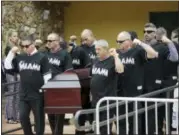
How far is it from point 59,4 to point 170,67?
248 inches

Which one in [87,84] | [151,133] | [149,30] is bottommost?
[151,133]

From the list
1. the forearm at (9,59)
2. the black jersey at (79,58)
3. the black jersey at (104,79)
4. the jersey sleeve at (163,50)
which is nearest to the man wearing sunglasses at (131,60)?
the black jersey at (104,79)

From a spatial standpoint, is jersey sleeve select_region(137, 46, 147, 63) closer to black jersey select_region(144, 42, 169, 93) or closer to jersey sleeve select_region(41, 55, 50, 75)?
black jersey select_region(144, 42, 169, 93)

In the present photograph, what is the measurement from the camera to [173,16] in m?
15.2

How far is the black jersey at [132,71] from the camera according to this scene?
8812mm

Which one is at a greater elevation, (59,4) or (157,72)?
(59,4)

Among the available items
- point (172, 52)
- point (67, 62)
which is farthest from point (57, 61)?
point (172, 52)

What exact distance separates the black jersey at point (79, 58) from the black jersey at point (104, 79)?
65.2 inches

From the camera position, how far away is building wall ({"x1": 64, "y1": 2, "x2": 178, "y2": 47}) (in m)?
15.3

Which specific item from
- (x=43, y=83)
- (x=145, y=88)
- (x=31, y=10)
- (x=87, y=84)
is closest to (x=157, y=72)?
(x=145, y=88)

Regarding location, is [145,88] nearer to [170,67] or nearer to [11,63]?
[170,67]

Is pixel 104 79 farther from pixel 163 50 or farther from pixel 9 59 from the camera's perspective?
pixel 9 59

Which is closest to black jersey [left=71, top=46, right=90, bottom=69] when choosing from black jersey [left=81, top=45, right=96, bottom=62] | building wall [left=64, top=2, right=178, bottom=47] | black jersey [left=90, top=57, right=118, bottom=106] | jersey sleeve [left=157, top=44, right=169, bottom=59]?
black jersey [left=81, top=45, right=96, bottom=62]

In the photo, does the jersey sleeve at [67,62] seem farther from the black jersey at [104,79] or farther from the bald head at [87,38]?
the black jersey at [104,79]
